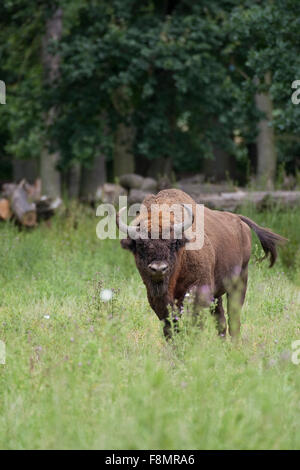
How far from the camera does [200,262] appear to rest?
6.73 metres

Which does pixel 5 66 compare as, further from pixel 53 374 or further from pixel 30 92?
pixel 53 374

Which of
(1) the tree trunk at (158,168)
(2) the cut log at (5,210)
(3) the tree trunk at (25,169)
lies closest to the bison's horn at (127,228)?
(2) the cut log at (5,210)

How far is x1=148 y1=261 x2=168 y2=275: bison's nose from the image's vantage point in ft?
19.7

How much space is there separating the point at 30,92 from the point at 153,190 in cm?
692

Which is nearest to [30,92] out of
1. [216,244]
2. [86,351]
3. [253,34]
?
[253,34]

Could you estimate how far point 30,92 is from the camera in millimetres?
21422

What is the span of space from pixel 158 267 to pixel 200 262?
830 mm

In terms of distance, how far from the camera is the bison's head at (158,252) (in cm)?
613

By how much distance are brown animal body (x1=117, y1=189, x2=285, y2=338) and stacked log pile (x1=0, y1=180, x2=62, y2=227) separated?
6.45 m

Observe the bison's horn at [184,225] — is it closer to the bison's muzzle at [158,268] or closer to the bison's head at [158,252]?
the bison's head at [158,252]

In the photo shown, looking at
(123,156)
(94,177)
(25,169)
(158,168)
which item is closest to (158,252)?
(158,168)

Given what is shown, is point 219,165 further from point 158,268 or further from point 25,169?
point 158,268
